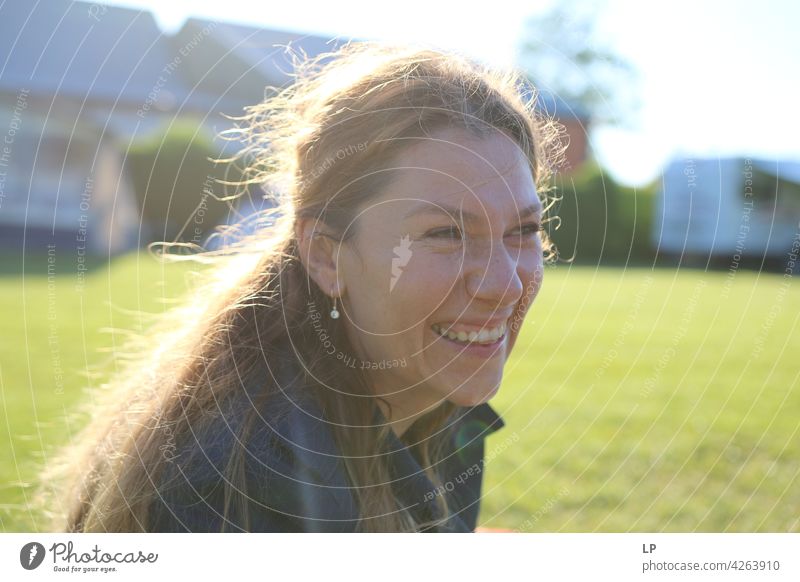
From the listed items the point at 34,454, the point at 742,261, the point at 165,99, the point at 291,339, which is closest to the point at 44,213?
the point at 165,99

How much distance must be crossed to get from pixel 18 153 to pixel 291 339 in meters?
9.65

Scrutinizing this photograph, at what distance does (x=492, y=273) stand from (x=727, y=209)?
1282cm

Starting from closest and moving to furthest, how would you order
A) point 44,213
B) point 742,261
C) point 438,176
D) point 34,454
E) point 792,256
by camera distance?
1. point 438,176
2. point 792,256
3. point 34,454
4. point 44,213
5. point 742,261

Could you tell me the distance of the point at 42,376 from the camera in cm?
416

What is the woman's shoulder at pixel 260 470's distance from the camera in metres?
1.33

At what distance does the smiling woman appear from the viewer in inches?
53.8

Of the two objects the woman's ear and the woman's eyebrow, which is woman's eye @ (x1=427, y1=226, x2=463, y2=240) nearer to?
the woman's eyebrow

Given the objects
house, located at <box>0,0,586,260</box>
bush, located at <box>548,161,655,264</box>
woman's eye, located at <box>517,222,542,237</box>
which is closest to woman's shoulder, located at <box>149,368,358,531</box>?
woman's eye, located at <box>517,222,542,237</box>

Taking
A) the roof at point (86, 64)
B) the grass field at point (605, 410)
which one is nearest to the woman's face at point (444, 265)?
the grass field at point (605, 410)

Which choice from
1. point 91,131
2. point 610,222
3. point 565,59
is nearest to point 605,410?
point 565,59
